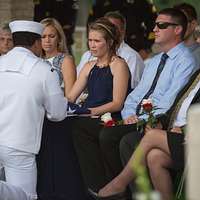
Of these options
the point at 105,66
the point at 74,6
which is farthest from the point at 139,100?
the point at 74,6

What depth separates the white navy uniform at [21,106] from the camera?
5531 mm

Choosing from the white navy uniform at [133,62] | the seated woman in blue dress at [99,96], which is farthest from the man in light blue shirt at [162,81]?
the white navy uniform at [133,62]

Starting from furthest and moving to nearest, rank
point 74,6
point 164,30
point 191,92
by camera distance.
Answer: point 74,6
point 164,30
point 191,92

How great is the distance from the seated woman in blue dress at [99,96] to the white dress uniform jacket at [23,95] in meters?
0.79

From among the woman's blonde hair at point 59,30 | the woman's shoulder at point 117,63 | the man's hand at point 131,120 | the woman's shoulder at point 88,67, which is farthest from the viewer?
the woman's blonde hair at point 59,30

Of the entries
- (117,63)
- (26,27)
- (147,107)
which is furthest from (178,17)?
(26,27)

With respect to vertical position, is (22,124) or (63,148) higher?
(22,124)

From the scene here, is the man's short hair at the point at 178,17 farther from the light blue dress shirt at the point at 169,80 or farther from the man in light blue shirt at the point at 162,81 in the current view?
the light blue dress shirt at the point at 169,80

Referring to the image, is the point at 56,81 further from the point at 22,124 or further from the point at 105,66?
the point at 105,66

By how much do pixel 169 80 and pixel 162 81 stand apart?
0.07 metres

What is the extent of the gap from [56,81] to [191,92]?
3.33ft

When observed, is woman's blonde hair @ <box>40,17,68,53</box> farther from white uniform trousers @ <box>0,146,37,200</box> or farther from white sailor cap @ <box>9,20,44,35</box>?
white uniform trousers @ <box>0,146,37,200</box>

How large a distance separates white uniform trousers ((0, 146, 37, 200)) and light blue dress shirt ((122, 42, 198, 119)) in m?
0.96

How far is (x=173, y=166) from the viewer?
5383 mm
